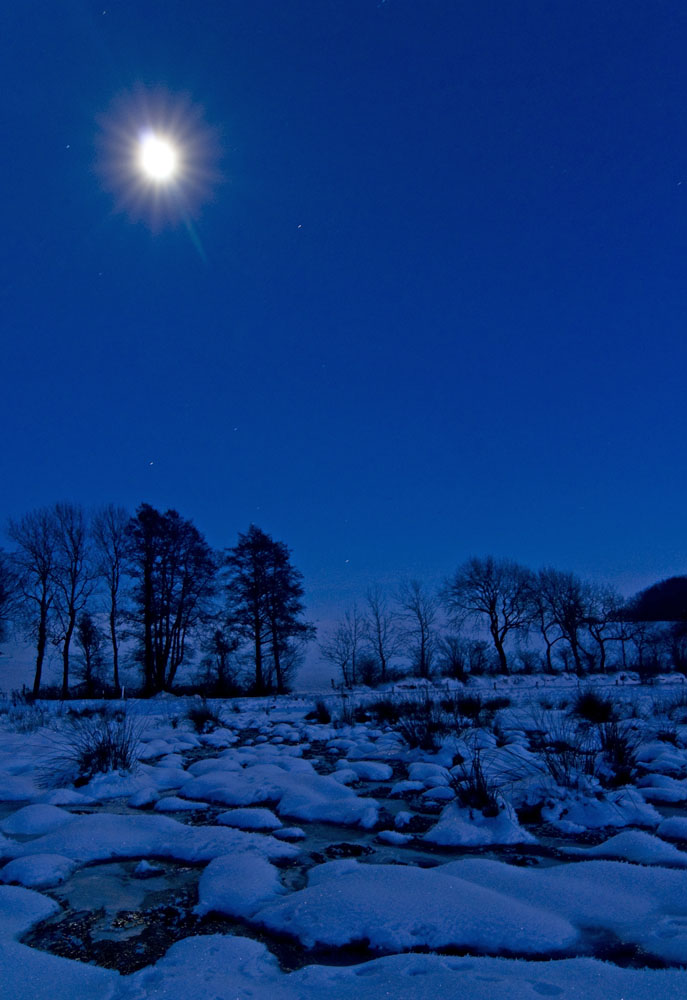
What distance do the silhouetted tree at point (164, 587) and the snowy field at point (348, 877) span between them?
16.1 m

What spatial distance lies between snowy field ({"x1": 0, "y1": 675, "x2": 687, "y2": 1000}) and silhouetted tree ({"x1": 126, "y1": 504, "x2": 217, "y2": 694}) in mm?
16061

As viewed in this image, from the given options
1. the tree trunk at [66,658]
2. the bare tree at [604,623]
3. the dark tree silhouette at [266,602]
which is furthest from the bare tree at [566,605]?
the tree trunk at [66,658]

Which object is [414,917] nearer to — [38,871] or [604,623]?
[38,871]

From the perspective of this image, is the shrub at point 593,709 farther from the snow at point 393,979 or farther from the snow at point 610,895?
the snow at point 393,979

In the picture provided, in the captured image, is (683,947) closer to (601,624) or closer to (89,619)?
(89,619)

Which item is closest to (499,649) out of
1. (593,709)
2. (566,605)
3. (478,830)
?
(566,605)

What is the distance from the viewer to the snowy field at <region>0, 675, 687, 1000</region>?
183 centimetres

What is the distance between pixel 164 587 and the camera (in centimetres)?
2222

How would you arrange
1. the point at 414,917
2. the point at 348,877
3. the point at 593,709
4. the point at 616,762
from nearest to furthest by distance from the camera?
the point at 414,917 → the point at 348,877 → the point at 616,762 → the point at 593,709

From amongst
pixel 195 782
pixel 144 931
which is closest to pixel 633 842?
pixel 144 931

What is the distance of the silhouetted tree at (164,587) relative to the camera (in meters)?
21.8

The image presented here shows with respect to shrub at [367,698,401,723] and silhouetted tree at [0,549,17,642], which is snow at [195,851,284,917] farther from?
silhouetted tree at [0,549,17,642]

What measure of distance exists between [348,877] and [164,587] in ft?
69.1

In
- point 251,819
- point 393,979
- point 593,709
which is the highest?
point 393,979
